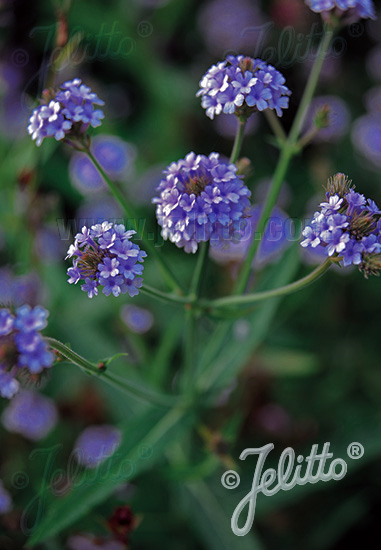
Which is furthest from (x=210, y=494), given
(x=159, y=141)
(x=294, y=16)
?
(x=294, y=16)

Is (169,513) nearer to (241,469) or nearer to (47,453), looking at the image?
(241,469)

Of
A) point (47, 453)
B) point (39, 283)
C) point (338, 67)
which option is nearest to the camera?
point (47, 453)

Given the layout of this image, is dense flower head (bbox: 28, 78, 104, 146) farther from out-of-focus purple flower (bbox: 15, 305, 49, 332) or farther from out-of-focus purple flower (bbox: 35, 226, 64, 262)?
out-of-focus purple flower (bbox: 35, 226, 64, 262)

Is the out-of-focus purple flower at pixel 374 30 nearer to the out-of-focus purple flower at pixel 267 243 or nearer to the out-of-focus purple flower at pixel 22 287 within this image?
the out-of-focus purple flower at pixel 267 243

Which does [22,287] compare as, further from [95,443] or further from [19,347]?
[19,347]

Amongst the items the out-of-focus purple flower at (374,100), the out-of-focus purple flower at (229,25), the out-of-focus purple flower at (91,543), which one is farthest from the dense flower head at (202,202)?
the out-of-focus purple flower at (229,25)

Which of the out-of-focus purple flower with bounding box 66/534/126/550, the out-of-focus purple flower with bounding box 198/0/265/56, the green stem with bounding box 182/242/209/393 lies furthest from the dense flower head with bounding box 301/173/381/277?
the out-of-focus purple flower with bounding box 198/0/265/56
